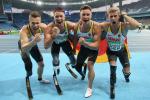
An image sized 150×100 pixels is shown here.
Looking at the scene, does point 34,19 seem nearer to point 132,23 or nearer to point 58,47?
point 58,47

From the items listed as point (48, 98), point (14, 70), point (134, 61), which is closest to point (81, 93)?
point (48, 98)

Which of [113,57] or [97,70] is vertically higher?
[113,57]

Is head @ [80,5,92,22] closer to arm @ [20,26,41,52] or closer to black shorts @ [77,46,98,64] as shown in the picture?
black shorts @ [77,46,98,64]

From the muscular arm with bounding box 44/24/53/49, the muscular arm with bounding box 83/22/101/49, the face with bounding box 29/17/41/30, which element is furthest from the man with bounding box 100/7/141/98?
the face with bounding box 29/17/41/30

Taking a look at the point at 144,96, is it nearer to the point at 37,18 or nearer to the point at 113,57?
the point at 113,57

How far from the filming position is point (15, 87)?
7.31m

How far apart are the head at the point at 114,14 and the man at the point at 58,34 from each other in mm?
1102

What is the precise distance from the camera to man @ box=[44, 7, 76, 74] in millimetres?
6473

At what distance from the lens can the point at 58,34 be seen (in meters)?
6.71

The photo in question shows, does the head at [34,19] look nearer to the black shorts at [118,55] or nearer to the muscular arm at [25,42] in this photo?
the muscular arm at [25,42]

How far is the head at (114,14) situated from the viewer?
615 centimetres

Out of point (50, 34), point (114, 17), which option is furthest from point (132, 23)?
point (50, 34)

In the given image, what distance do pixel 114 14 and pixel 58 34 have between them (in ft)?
5.00

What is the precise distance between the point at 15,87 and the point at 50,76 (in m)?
1.46
